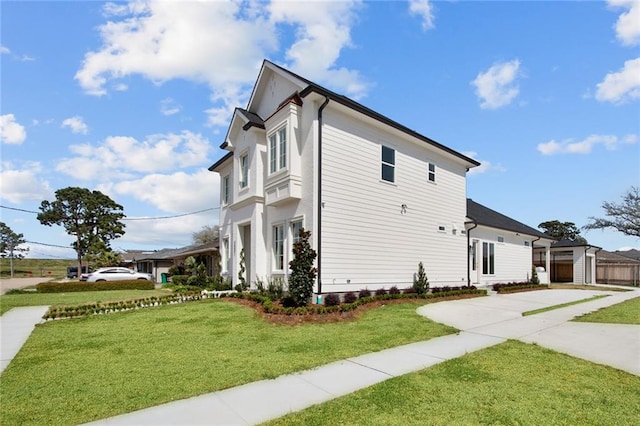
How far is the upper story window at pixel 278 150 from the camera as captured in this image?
525 inches

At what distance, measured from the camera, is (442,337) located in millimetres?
7938

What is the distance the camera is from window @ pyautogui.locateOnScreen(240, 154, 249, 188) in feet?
53.4

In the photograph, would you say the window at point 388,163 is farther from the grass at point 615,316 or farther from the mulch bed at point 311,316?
the grass at point 615,316

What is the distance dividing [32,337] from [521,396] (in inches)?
392

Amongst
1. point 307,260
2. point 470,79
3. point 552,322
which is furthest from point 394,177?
point 552,322

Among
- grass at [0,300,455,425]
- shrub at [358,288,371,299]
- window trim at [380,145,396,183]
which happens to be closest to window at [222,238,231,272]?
grass at [0,300,455,425]

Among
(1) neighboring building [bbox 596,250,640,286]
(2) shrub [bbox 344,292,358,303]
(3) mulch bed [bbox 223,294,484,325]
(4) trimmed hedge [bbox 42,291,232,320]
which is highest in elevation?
(2) shrub [bbox 344,292,358,303]

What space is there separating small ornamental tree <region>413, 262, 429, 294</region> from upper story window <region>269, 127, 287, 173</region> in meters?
7.23

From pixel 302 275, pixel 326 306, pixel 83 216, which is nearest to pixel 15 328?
pixel 302 275

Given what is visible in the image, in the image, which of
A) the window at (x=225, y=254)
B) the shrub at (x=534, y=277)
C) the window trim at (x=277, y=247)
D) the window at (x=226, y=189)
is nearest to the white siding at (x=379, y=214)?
the window trim at (x=277, y=247)

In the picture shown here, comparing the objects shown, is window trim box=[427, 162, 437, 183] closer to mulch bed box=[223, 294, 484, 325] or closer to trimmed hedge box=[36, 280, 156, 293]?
mulch bed box=[223, 294, 484, 325]

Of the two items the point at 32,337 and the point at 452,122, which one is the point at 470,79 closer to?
the point at 452,122

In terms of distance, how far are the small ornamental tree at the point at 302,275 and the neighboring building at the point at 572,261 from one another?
2249 centimetres

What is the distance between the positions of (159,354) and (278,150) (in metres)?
8.65
